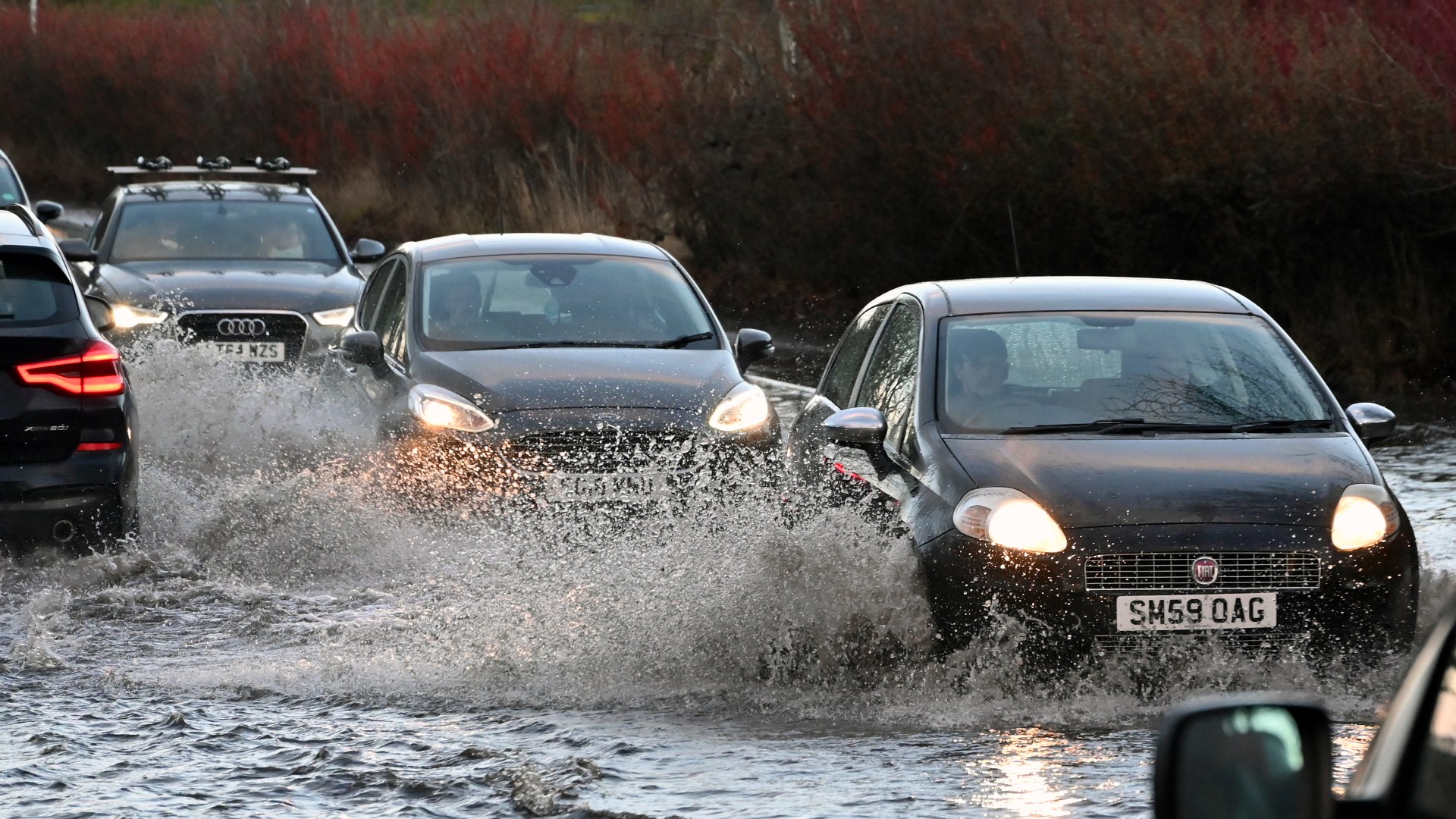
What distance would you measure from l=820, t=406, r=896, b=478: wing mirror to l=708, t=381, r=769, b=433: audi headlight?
2.44 metres

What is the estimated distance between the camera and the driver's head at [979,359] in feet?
27.7

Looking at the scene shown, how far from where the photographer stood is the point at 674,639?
8.05 m

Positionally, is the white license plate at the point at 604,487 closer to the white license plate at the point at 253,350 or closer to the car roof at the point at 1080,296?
the car roof at the point at 1080,296

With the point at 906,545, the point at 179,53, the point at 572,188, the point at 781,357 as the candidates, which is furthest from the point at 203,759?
the point at 179,53

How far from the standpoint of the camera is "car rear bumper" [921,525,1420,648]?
7.23 m

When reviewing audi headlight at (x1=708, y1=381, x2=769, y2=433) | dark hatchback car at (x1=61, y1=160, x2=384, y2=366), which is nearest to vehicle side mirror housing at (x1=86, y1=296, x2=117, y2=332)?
dark hatchback car at (x1=61, y1=160, x2=384, y2=366)

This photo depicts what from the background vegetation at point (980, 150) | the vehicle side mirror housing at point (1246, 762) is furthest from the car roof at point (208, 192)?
the vehicle side mirror housing at point (1246, 762)

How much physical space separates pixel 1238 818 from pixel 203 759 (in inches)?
194

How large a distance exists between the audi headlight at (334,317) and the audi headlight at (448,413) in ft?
16.3

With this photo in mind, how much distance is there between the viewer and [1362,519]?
748 centimetres

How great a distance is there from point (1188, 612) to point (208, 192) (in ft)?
40.0

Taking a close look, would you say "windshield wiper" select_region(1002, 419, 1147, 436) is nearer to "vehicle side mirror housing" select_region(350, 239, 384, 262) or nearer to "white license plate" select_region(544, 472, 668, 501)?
"white license plate" select_region(544, 472, 668, 501)

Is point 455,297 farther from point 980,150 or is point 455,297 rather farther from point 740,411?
point 980,150

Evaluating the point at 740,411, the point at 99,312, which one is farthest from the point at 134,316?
the point at 740,411
